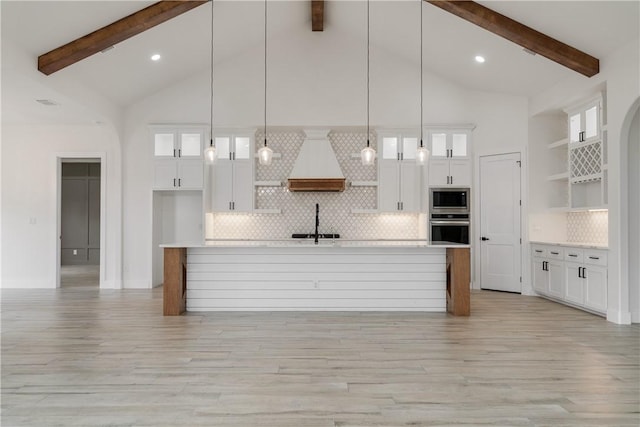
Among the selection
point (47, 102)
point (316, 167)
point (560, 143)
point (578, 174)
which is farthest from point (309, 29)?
point (578, 174)

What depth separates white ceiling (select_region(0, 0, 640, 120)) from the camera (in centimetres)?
436

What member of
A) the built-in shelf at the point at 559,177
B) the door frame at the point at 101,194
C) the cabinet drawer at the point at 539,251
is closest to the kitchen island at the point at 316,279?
the cabinet drawer at the point at 539,251

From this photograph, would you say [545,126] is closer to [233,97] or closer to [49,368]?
[233,97]

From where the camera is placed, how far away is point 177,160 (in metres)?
7.02

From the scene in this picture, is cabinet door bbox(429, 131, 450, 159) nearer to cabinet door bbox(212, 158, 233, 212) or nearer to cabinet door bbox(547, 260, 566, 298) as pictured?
cabinet door bbox(547, 260, 566, 298)

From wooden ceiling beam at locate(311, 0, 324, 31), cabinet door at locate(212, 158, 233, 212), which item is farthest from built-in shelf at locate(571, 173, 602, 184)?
cabinet door at locate(212, 158, 233, 212)

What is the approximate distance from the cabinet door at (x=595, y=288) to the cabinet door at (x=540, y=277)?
879 millimetres

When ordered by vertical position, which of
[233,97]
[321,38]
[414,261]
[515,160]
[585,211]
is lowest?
[414,261]

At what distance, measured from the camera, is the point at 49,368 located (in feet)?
10.5

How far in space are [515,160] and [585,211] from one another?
51.7 inches

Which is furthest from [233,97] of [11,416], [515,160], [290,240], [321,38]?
[11,416]

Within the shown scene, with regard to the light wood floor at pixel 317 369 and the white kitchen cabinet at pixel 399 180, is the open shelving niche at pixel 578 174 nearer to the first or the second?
the light wood floor at pixel 317 369

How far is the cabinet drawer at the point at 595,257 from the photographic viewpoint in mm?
4848

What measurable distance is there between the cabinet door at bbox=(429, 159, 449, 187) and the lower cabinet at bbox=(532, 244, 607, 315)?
1766 millimetres
